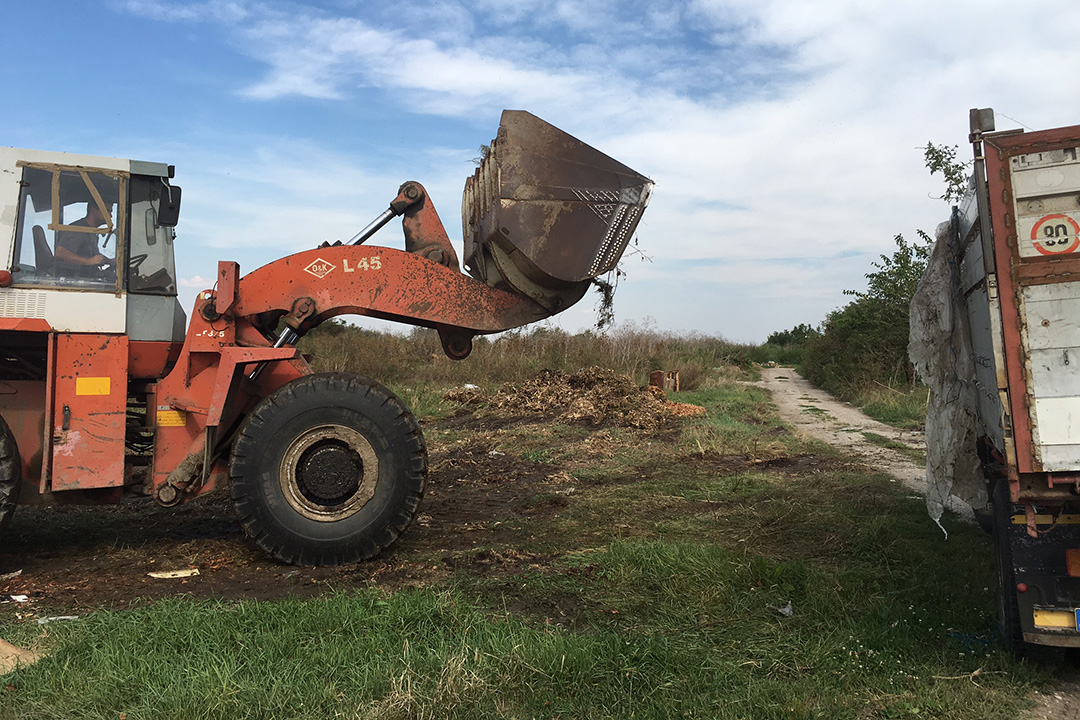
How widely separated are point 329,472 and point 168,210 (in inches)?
90.4

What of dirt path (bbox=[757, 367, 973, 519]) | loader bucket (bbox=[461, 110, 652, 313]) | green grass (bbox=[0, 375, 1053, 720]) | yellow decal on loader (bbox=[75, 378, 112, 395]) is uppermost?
loader bucket (bbox=[461, 110, 652, 313])

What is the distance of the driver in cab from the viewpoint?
5418mm

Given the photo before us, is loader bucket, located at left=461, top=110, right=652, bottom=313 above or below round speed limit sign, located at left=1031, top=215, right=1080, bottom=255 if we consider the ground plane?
above

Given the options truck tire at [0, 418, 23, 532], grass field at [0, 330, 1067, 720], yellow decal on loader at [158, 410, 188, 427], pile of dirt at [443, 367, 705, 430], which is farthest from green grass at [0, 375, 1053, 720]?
pile of dirt at [443, 367, 705, 430]

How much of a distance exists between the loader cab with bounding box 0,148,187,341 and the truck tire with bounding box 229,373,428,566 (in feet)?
3.76

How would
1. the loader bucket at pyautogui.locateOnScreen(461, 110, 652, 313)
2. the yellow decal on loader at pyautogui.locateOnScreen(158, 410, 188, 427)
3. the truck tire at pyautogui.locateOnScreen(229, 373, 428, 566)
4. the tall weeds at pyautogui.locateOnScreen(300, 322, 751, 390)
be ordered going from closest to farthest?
the truck tire at pyautogui.locateOnScreen(229, 373, 428, 566)
the yellow decal on loader at pyautogui.locateOnScreen(158, 410, 188, 427)
the loader bucket at pyautogui.locateOnScreen(461, 110, 652, 313)
the tall weeds at pyautogui.locateOnScreen(300, 322, 751, 390)

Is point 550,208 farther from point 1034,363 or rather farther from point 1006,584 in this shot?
point 1006,584

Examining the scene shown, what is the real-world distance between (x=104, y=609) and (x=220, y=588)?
Result: 711 millimetres

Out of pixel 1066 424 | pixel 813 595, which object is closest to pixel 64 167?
pixel 813 595

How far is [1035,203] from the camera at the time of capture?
380cm

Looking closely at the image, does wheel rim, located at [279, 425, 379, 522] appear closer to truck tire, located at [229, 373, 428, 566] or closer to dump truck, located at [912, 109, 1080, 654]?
truck tire, located at [229, 373, 428, 566]

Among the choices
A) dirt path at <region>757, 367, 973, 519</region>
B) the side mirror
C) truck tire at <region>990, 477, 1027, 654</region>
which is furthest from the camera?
dirt path at <region>757, 367, 973, 519</region>

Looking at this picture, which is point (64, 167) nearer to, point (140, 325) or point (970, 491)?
point (140, 325)

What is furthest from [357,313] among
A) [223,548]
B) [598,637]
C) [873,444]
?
[873,444]
